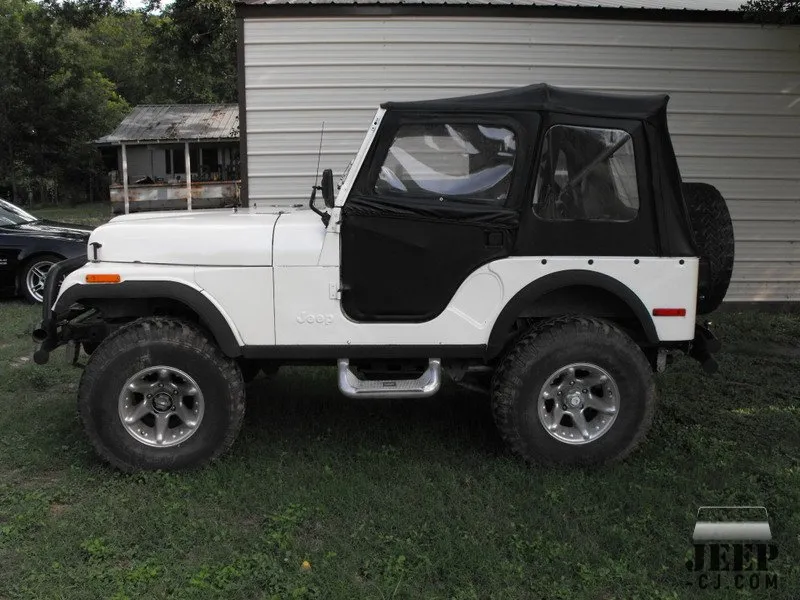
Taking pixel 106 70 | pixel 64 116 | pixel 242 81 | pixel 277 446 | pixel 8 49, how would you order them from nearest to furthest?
pixel 277 446, pixel 242 81, pixel 8 49, pixel 64 116, pixel 106 70

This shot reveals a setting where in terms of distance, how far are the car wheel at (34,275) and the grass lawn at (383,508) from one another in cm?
436

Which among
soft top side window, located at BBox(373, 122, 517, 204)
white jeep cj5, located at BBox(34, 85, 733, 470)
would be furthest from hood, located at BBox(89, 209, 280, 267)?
soft top side window, located at BBox(373, 122, 517, 204)

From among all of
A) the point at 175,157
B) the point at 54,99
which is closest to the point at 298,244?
the point at 175,157

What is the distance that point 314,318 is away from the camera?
409cm

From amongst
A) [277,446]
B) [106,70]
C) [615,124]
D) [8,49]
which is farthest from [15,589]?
[106,70]

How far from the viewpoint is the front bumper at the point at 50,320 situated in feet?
13.9

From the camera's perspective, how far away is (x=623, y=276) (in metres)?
4.14

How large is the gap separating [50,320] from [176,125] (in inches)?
1075

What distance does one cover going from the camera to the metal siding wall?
7902 millimetres

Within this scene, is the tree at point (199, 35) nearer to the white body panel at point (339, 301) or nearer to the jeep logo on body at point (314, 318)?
the white body panel at point (339, 301)

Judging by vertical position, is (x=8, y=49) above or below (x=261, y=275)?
above

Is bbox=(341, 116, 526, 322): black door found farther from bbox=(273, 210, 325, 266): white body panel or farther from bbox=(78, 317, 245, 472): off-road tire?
bbox=(78, 317, 245, 472): off-road tire

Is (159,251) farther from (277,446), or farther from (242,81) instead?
(242,81)

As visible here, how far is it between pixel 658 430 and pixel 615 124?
2108mm
